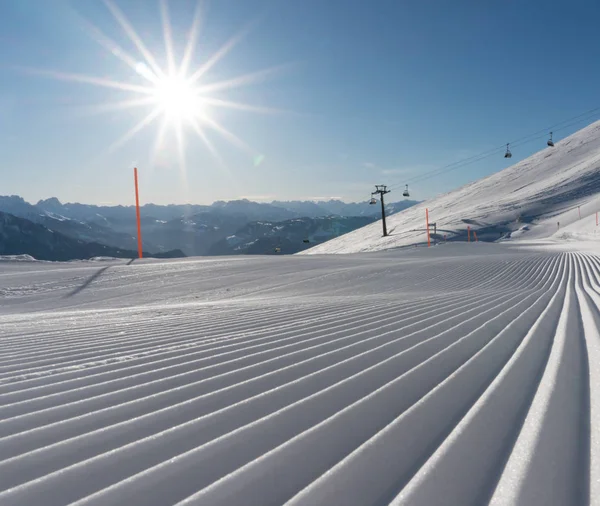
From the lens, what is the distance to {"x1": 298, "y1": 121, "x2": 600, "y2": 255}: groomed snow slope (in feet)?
139

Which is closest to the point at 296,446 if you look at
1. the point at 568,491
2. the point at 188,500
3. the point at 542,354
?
the point at 188,500

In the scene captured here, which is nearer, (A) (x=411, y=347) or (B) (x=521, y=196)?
(A) (x=411, y=347)

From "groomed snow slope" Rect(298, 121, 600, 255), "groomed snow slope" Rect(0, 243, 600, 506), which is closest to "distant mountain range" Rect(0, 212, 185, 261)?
"groomed snow slope" Rect(298, 121, 600, 255)

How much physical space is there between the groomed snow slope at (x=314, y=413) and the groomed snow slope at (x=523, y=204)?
3310 cm

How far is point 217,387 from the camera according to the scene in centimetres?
260

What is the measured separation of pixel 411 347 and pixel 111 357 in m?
A: 2.63

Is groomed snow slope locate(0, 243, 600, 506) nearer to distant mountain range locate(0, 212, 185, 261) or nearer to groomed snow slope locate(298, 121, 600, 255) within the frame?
groomed snow slope locate(298, 121, 600, 255)

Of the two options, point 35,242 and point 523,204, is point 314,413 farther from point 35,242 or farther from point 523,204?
point 35,242

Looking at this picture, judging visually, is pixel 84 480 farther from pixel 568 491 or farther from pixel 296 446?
pixel 568 491

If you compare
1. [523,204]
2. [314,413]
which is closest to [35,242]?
[523,204]

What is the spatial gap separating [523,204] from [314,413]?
192ft

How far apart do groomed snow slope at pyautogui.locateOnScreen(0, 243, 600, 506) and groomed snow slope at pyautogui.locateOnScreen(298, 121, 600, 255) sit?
33099 mm

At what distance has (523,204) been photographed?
52.5 metres

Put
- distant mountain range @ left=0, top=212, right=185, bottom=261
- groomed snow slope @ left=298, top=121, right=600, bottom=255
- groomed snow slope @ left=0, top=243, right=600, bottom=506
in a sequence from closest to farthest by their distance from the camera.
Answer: groomed snow slope @ left=0, top=243, right=600, bottom=506 → groomed snow slope @ left=298, top=121, right=600, bottom=255 → distant mountain range @ left=0, top=212, right=185, bottom=261
